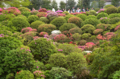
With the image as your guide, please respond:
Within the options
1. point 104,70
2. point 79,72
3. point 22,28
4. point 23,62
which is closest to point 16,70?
point 23,62

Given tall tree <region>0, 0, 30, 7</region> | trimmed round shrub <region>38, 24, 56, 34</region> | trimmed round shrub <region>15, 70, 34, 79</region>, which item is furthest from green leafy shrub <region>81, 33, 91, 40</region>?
tall tree <region>0, 0, 30, 7</region>

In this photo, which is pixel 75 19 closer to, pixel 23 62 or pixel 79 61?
pixel 79 61

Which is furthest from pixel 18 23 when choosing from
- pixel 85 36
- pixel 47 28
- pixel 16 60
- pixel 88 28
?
pixel 16 60

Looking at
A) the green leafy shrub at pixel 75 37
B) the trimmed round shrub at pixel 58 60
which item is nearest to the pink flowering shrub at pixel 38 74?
the trimmed round shrub at pixel 58 60

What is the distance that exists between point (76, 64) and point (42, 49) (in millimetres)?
1885

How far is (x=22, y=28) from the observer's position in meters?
13.4

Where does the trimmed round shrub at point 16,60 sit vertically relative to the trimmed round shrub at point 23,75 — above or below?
above

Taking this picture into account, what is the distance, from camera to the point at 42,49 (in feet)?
22.2

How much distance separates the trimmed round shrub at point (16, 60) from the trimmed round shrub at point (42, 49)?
1.42m

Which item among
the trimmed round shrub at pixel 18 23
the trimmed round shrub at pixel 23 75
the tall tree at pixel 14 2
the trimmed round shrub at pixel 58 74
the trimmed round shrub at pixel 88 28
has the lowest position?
the trimmed round shrub at pixel 58 74

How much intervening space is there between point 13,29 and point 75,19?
20.8 ft

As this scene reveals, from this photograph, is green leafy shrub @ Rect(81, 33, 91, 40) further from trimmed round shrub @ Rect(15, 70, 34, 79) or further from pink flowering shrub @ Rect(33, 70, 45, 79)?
trimmed round shrub @ Rect(15, 70, 34, 79)

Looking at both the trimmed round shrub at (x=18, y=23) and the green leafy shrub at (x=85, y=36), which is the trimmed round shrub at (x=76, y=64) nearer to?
the green leafy shrub at (x=85, y=36)

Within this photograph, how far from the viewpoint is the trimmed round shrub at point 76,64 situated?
598 cm
